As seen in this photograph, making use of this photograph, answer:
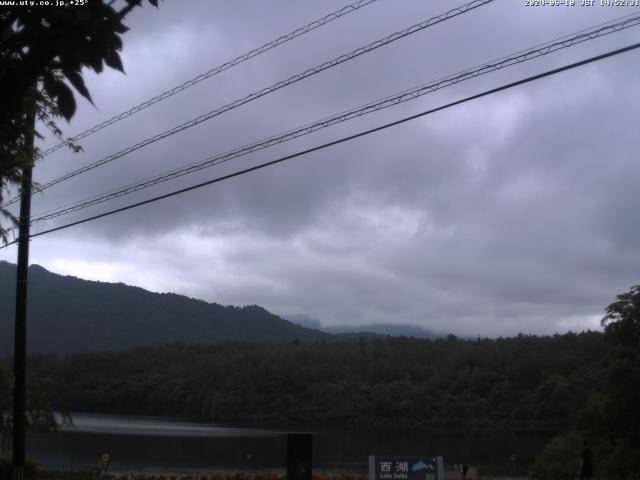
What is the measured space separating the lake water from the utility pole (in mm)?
20361

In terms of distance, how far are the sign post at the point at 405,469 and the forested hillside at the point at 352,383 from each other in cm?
7019

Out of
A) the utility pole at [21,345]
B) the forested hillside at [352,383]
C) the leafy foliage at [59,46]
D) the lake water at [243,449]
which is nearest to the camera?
the leafy foliage at [59,46]

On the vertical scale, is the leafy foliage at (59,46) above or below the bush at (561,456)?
above

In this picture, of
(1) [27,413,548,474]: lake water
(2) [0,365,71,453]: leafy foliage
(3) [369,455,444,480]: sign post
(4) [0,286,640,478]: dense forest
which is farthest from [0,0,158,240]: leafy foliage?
(4) [0,286,640,478]: dense forest

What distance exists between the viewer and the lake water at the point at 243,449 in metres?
45.0

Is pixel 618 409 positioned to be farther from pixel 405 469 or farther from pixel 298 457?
pixel 298 457

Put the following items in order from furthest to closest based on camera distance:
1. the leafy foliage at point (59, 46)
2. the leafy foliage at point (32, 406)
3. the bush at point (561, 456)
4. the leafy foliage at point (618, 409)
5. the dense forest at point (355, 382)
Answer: the dense forest at point (355, 382) → the bush at point (561, 456) → the leafy foliage at point (618, 409) → the leafy foliage at point (32, 406) → the leafy foliage at point (59, 46)

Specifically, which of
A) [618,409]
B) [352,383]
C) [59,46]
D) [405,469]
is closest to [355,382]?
[352,383]

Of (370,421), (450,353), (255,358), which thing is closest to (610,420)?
(370,421)

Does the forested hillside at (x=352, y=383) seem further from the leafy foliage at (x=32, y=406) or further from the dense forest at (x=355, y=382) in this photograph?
the leafy foliage at (x=32, y=406)

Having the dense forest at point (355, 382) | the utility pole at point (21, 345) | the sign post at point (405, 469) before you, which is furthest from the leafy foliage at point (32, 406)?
the dense forest at point (355, 382)

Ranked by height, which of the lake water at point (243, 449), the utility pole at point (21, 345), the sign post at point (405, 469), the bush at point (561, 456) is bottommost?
the lake water at point (243, 449)

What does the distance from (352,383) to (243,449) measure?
55138mm

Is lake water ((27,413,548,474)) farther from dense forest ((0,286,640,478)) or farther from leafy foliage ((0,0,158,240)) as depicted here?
leafy foliage ((0,0,158,240))
